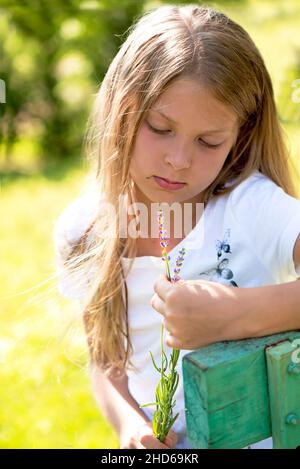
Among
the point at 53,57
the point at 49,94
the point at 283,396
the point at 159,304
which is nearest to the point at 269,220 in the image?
the point at 159,304

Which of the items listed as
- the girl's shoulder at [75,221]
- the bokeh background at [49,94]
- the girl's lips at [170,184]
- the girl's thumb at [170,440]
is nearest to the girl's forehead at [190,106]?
the girl's lips at [170,184]

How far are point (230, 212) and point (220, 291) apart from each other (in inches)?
26.2

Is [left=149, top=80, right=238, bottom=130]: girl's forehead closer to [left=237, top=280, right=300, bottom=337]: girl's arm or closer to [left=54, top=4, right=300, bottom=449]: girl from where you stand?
[left=54, top=4, right=300, bottom=449]: girl

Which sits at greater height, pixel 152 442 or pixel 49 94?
pixel 49 94

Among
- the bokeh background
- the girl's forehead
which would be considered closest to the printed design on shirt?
the girl's forehead

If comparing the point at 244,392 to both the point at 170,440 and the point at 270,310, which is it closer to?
the point at 270,310

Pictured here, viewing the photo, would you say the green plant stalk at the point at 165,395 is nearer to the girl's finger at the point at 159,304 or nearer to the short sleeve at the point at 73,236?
the girl's finger at the point at 159,304

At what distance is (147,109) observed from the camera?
5.45 ft

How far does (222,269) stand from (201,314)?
662mm

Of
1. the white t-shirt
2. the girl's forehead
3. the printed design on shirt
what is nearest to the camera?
the girl's forehead

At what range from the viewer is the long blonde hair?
1.65 meters

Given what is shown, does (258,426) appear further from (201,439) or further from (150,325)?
(150,325)

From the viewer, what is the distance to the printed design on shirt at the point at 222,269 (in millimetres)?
1810

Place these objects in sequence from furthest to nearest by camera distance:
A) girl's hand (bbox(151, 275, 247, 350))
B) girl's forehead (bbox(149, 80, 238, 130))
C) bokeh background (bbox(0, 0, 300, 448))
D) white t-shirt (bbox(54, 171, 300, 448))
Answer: bokeh background (bbox(0, 0, 300, 448)), white t-shirt (bbox(54, 171, 300, 448)), girl's forehead (bbox(149, 80, 238, 130)), girl's hand (bbox(151, 275, 247, 350))
